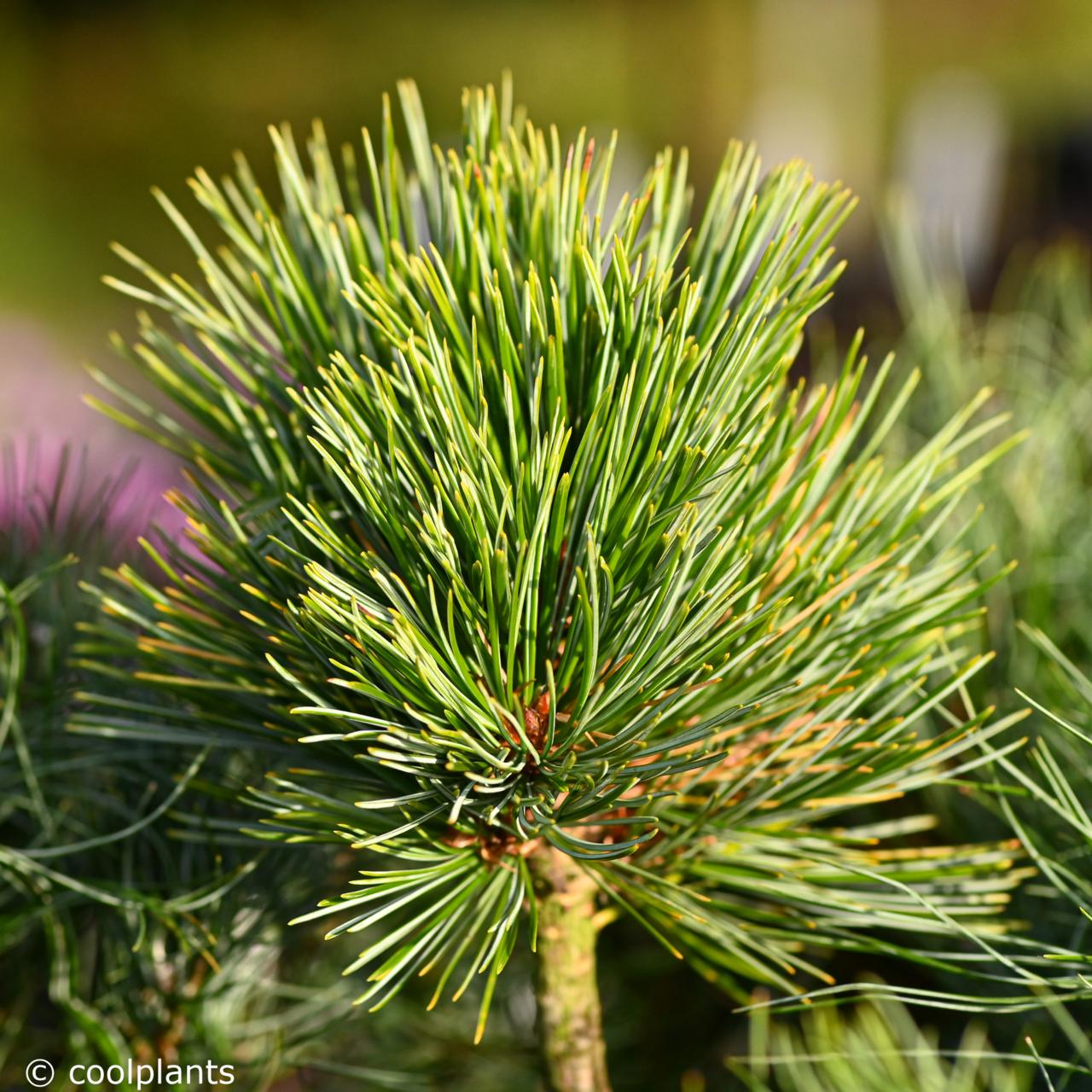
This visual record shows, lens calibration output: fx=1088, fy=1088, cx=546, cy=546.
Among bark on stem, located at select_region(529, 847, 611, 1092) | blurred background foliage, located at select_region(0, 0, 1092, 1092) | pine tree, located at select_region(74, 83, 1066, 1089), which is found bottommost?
bark on stem, located at select_region(529, 847, 611, 1092)

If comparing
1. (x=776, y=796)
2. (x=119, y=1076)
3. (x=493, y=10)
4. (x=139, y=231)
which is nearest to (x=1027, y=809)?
(x=776, y=796)

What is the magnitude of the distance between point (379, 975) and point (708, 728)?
53 millimetres

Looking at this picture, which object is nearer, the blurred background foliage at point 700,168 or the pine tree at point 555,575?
the pine tree at point 555,575

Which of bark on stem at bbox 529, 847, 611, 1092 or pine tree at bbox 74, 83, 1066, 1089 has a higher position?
pine tree at bbox 74, 83, 1066, 1089

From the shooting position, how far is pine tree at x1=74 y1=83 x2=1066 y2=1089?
0.15m

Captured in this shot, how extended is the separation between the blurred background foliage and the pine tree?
5cm

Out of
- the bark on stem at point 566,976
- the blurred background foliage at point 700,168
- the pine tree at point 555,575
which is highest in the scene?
the blurred background foliage at point 700,168

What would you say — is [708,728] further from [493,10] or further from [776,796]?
[493,10]

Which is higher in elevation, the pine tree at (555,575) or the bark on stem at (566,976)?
the pine tree at (555,575)

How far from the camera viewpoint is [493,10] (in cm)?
273

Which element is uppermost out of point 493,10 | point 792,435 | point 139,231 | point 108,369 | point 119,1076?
point 493,10

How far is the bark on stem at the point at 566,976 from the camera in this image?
18 cm

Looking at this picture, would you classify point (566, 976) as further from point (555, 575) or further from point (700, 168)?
point (700, 168)

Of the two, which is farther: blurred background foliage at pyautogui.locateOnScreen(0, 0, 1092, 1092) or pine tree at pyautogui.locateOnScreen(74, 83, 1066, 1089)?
Answer: blurred background foliage at pyautogui.locateOnScreen(0, 0, 1092, 1092)
